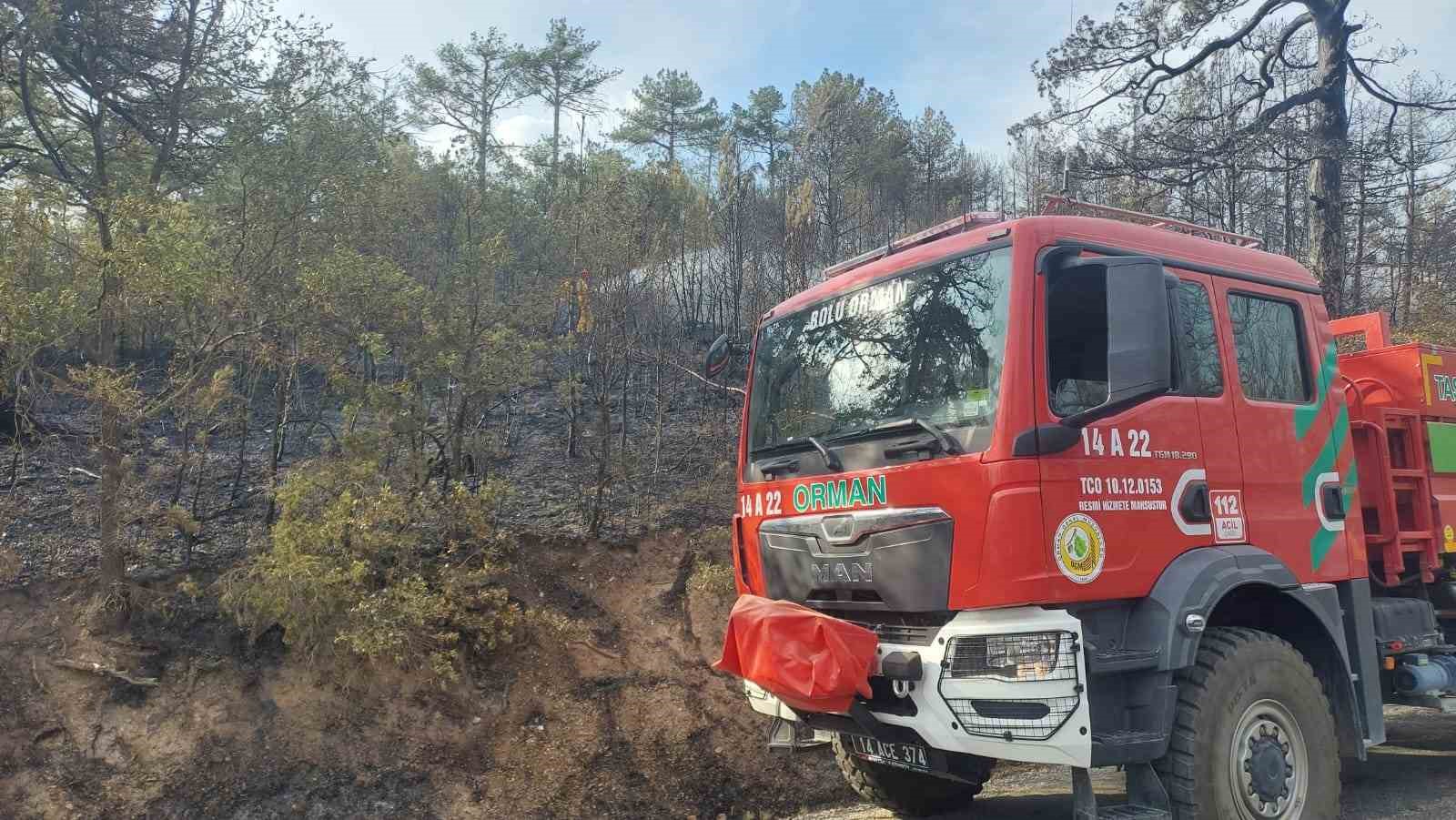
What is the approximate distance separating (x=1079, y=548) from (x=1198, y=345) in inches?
55.4

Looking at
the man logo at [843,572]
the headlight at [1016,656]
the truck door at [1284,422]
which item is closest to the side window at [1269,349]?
the truck door at [1284,422]

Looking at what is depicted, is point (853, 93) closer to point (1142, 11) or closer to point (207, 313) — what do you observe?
point (1142, 11)

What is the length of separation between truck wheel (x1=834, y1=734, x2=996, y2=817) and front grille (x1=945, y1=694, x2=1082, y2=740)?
72.6 inches

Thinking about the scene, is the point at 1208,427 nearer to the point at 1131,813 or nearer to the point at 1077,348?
the point at 1077,348

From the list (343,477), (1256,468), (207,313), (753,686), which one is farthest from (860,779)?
(207,313)

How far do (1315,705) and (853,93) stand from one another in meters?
17.1

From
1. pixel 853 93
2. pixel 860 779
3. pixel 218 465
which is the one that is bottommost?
pixel 860 779

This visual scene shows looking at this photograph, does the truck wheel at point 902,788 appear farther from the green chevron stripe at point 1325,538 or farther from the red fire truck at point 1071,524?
the green chevron stripe at point 1325,538

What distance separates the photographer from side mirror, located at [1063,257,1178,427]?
4.00 meters

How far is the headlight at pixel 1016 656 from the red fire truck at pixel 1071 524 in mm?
11

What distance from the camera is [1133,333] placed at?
4.03 meters

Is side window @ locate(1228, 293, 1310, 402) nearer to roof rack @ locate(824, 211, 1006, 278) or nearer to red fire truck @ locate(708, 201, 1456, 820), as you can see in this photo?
red fire truck @ locate(708, 201, 1456, 820)

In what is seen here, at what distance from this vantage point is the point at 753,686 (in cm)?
520

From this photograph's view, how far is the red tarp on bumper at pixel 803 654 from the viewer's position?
4277 mm
